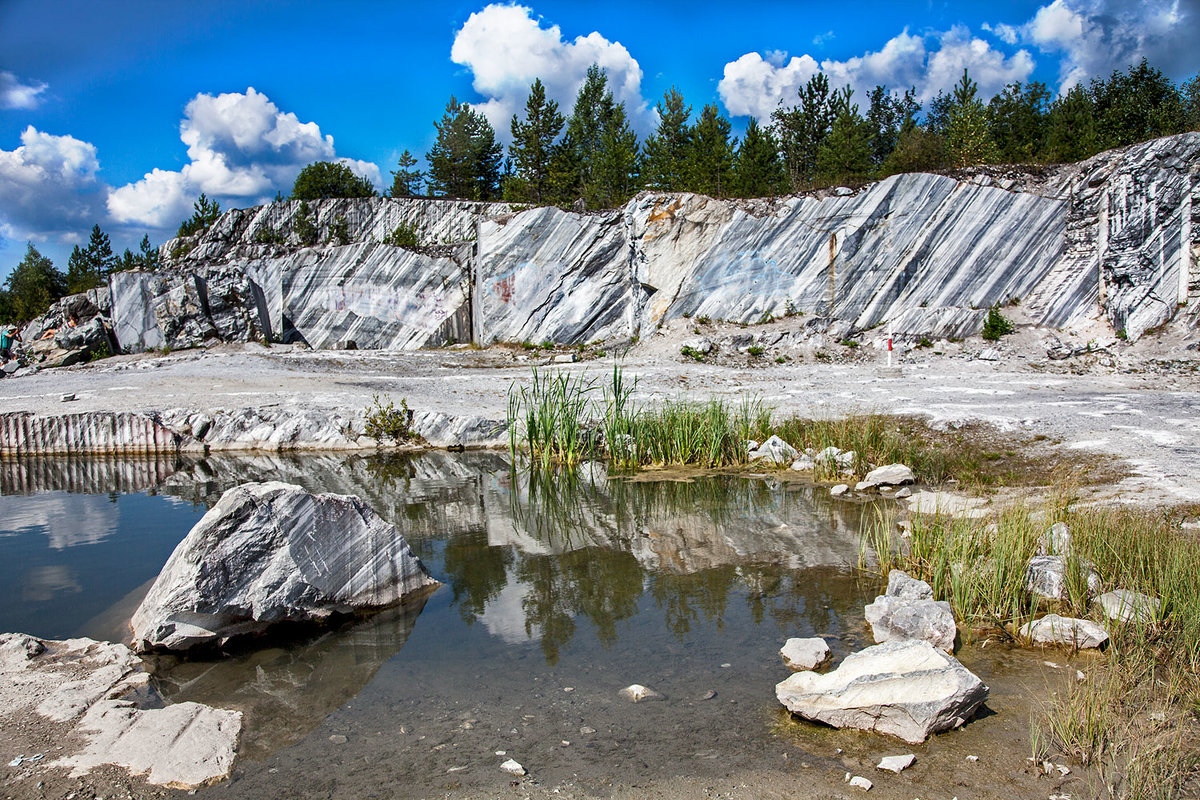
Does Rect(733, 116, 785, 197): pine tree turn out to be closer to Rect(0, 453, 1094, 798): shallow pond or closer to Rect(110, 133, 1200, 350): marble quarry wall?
Rect(110, 133, 1200, 350): marble quarry wall

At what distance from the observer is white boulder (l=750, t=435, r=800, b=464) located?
404 inches

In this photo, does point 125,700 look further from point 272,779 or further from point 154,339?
point 154,339

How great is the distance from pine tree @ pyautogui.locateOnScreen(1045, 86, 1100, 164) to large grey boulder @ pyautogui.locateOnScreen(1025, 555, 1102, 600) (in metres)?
23.9

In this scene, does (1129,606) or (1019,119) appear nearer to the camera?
(1129,606)

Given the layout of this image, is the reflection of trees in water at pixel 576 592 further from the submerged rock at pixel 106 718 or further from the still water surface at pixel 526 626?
the submerged rock at pixel 106 718

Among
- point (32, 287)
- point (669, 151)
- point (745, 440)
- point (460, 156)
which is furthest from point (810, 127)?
point (32, 287)

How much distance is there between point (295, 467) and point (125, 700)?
26.2 feet

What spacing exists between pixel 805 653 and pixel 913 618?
2.63ft

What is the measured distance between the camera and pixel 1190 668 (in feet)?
13.2

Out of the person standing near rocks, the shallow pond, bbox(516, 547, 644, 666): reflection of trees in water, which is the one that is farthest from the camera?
the person standing near rocks

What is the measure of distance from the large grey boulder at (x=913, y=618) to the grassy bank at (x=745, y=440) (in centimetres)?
416

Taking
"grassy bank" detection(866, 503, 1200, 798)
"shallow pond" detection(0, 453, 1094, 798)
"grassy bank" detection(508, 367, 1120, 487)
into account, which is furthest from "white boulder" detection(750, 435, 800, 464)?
"grassy bank" detection(866, 503, 1200, 798)

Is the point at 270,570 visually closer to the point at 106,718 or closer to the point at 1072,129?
the point at 106,718

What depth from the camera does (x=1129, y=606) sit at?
4.62 metres
